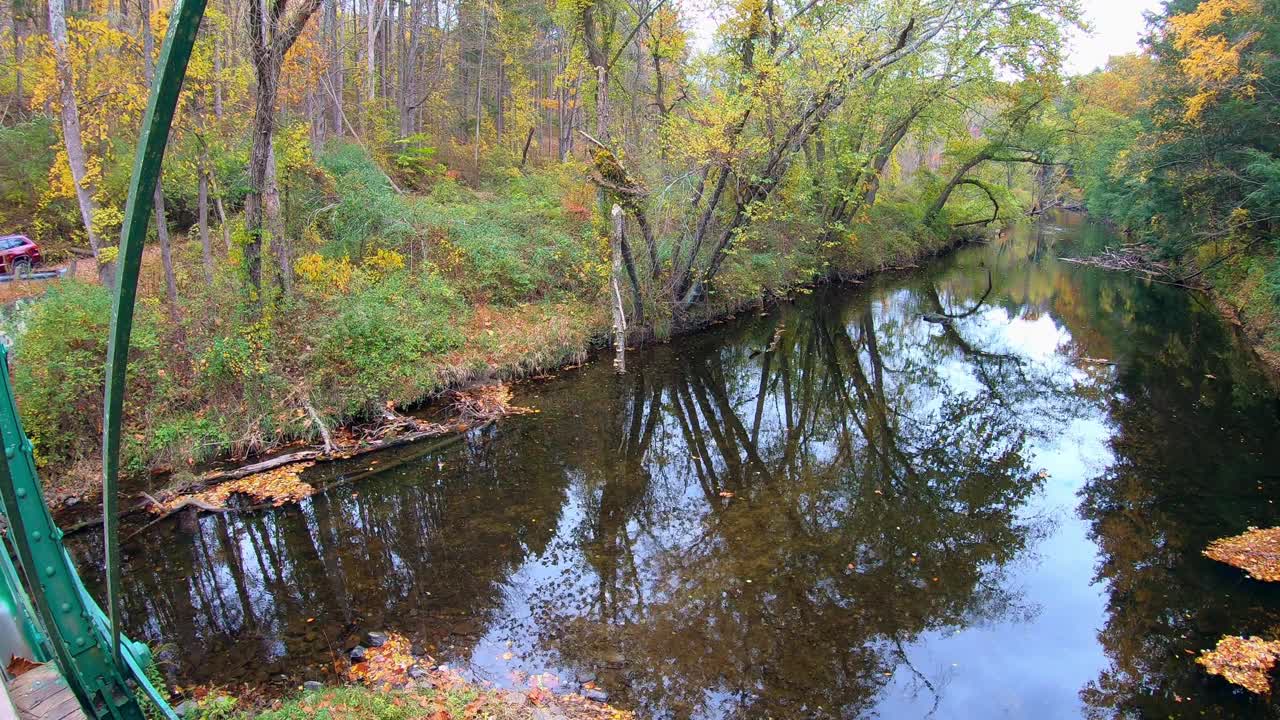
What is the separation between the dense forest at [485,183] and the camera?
1166 centimetres

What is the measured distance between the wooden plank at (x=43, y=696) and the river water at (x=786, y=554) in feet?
11.4

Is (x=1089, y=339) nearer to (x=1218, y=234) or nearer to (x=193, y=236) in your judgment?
(x=1218, y=234)

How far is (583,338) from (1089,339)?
51.1 ft

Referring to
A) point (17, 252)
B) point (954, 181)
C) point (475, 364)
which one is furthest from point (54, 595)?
point (954, 181)

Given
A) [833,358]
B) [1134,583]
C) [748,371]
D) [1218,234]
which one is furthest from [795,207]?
[1134,583]

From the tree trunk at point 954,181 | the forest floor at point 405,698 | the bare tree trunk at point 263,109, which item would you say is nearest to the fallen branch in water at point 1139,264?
the tree trunk at point 954,181

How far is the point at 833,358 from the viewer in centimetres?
1852

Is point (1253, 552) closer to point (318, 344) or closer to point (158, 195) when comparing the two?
point (318, 344)

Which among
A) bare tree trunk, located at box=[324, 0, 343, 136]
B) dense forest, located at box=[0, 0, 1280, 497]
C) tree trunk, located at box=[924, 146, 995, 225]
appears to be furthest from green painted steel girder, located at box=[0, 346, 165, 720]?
tree trunk, located at box=[924, 146, 995, 225]

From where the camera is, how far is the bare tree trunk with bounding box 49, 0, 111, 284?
11258 millimetres

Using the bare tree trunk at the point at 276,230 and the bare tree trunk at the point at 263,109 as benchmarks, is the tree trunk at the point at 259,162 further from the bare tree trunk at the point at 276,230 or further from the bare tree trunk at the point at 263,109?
the bare tree trunk at the point at 276,230

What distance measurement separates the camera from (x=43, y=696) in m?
3.21

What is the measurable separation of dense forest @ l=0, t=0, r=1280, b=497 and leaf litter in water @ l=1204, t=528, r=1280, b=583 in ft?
36.9

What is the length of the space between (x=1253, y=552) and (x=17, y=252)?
87.4 feet
